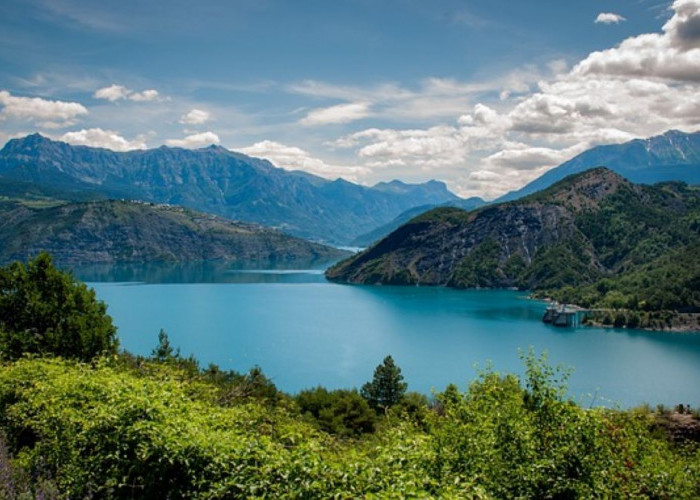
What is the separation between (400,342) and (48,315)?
3483 inches

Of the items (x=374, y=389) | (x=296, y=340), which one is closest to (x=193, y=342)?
(x=296, y=340)

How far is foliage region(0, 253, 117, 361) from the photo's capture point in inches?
1188

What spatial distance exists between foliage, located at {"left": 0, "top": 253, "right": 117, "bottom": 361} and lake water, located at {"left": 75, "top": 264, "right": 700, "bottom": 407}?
4070 cm

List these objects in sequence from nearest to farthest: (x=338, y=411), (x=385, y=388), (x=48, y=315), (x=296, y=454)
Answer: (x=296, y=454)
(x=48, y=315)
(x=338, y=411)
(x=385, y=388)

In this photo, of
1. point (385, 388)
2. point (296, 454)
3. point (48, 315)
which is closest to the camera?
point (296, 454)

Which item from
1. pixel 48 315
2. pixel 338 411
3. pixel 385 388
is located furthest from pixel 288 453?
pixel 385 388

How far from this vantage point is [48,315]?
31.5 metres

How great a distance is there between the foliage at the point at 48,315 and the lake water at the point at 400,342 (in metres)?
40.7

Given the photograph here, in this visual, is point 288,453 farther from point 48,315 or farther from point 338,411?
point 338,411

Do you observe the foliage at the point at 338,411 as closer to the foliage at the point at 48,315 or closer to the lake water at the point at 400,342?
the lake water at the point at 400,342

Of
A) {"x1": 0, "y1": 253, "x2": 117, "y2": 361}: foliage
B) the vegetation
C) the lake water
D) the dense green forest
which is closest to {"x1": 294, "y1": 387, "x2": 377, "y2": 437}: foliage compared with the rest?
the lake water

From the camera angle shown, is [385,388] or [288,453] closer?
[288,453]

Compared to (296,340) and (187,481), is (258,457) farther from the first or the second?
(296,340)

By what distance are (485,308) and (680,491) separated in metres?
158
